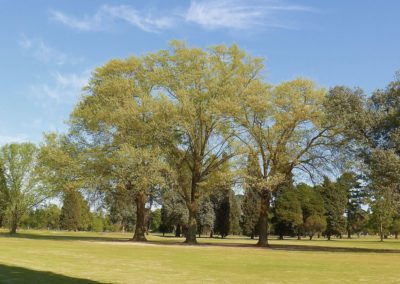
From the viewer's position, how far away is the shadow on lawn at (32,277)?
586 inches

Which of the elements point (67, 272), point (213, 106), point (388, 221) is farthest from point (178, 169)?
point (388, 221)

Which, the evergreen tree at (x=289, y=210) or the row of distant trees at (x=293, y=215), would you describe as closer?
the row of distant trees at (x=293, y=215)

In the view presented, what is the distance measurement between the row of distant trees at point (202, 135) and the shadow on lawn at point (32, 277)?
29.4 m

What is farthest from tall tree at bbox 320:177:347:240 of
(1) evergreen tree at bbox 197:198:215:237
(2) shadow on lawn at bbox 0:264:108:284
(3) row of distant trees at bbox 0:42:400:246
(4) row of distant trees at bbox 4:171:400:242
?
(2) shadow on lawn at bbox 0:264:108:284

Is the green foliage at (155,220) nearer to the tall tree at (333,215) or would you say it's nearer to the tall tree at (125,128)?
the tall tree at (333,215)

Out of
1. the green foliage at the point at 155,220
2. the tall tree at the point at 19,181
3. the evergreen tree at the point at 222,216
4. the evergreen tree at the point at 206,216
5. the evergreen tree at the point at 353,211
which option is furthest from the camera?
the green foliage at the point at 155,220

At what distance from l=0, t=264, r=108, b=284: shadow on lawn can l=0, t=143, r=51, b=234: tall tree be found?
2442 inches

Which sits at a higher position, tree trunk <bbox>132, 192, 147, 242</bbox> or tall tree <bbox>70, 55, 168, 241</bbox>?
tall tree <bbox>70, 55, 168, 241</bbox>

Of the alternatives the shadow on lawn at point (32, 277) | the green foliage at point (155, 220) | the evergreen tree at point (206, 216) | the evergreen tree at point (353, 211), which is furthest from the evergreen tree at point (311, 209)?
the shadow on lawn at point (32, 277)

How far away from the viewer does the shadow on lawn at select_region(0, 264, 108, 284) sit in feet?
48.8

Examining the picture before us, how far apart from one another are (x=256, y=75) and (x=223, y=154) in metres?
10.5

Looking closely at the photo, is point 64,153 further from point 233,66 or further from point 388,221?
point 388,221

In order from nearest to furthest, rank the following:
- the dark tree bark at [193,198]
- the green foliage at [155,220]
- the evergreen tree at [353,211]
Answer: the dark tree bark at [193,198], the evergreen tree at [353,211], the green foliage at [155,220]

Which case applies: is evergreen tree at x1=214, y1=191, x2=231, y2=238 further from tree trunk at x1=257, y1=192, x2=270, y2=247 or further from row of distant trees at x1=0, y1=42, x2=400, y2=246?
tree trunk at x1=257, y1=192, x2=270, y2=247
